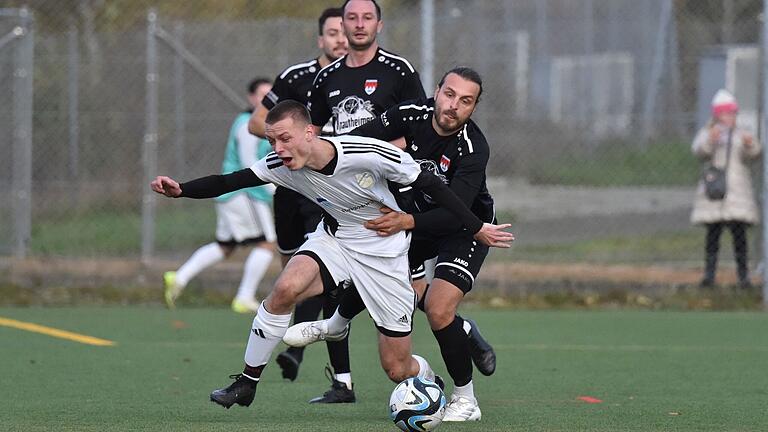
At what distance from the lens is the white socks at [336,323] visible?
22.8ft

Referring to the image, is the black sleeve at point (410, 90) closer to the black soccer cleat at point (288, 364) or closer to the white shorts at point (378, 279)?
the white shorts at point (378, 279)

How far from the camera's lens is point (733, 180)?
12.5 meters

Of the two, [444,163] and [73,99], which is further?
[73,99]

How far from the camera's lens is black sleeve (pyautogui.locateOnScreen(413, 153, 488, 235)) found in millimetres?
6750

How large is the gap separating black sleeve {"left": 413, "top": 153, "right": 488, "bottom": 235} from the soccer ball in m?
0.83

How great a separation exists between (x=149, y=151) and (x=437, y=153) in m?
6.63

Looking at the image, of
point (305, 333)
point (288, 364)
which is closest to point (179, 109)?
point (288, 364)

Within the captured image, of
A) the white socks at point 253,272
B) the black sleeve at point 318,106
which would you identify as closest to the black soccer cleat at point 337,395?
the black sleeve at point 318,106

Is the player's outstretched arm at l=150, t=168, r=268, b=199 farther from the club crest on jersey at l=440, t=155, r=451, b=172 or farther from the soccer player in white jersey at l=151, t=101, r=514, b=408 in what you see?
the club crest on jersey at l=440, t=155, r=451, b=172

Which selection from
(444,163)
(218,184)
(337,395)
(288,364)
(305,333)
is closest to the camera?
(218,184)

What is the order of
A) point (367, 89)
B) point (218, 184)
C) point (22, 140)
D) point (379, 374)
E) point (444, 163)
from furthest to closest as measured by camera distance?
point (22, 140), point (379, 374), point (367, 89), point (444, 163), point (218, 184)

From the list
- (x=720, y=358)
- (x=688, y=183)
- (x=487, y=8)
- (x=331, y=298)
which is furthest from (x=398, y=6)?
(x=331, y=298)

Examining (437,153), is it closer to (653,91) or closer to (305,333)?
(305,333)

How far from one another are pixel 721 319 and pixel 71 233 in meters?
6.29
